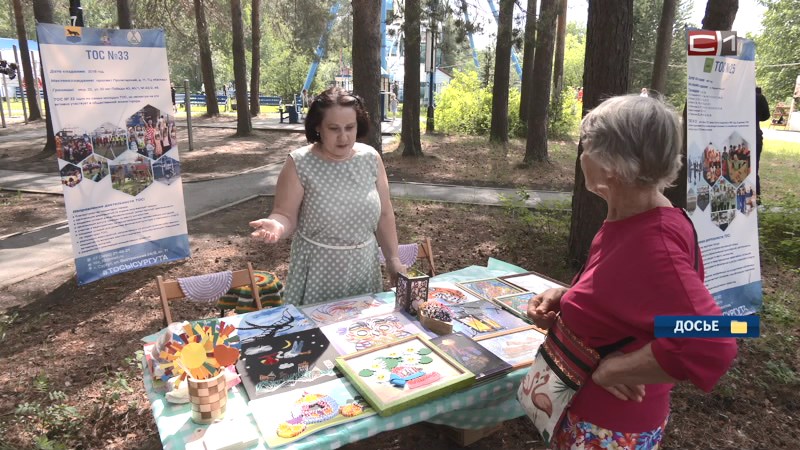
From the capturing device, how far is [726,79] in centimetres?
344

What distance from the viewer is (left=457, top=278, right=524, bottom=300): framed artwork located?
8.95 ft

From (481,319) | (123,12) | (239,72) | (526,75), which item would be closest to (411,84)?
(526,75)

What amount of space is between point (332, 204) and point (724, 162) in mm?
2952

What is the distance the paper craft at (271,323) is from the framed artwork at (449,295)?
0.72 meters

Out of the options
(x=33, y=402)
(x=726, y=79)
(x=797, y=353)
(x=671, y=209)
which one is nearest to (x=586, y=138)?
(x=671, y=209)

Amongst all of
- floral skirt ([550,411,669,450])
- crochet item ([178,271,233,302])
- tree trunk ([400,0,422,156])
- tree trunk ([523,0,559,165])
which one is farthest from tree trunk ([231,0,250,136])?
floral skirt ([550,411,669,450])

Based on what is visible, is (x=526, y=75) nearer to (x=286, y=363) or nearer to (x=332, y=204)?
(x=332, y=204)

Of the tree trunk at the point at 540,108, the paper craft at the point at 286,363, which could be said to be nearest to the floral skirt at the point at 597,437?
the paper craft at the point at 286,363

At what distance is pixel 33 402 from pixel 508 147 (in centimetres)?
1275

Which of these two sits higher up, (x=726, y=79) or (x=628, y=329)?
(x=726, y=79)

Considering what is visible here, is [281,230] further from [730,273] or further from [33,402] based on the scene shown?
[730,273]

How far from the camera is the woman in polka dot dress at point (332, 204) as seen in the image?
2.44 metres

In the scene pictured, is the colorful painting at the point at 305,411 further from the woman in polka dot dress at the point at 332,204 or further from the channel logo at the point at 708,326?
the channel logo at the point at 708,326

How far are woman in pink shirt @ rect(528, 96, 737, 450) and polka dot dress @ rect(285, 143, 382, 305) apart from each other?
4.36 feet
